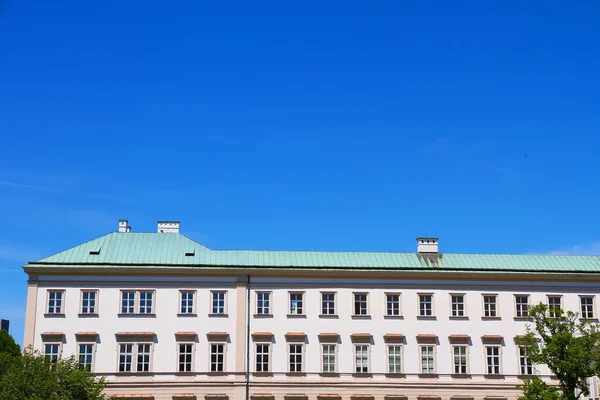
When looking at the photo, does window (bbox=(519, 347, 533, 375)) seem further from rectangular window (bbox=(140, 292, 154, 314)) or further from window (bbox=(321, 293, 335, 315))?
rectangular window (bbox=(140, 292, 154, 314))

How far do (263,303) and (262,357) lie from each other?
3881mm

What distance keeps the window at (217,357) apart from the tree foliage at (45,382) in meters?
10.4

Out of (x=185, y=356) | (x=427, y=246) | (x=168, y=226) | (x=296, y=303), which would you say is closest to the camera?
(x=185, y=356)

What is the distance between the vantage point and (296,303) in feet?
201

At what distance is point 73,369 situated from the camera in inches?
1980

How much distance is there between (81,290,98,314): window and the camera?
196 ft

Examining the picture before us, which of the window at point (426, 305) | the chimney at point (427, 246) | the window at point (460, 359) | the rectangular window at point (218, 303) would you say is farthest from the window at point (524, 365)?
the rectangular window at point (218, 303)

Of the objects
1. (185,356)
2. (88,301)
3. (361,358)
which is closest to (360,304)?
(361,358)

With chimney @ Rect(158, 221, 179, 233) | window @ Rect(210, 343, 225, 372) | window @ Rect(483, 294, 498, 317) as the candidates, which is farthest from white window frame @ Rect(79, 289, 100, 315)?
window @ Rect(483, 294, 498, 317)

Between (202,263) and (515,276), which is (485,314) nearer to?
(515,276)

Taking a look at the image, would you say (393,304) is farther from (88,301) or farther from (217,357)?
(88,301)

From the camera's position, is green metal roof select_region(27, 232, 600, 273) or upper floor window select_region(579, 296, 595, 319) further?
upper floor window select_region(579, 296, 595, 319)

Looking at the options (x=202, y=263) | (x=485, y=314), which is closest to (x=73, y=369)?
(x=202, y=263)

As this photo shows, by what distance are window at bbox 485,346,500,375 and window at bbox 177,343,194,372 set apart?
69.1ft
